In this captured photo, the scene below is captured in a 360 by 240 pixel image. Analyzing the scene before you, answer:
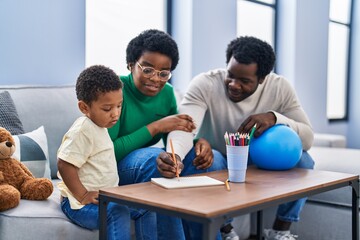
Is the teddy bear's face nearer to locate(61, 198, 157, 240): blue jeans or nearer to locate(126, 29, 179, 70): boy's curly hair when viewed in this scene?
locate(61, 198, 157, 240): blue jeans

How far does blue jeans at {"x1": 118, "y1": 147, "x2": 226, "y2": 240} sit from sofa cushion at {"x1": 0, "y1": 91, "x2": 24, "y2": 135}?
450 mm

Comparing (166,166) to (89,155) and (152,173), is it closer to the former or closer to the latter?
(152,173)

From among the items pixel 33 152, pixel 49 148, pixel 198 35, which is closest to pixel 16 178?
pixel 33 152

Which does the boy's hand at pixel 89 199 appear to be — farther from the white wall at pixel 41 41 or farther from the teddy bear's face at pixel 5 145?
the white wall at pixel 41 41

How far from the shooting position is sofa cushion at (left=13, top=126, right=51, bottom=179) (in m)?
1.73

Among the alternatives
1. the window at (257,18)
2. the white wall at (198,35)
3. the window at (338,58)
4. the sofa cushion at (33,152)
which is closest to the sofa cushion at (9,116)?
the sofa cushion at (33,152)

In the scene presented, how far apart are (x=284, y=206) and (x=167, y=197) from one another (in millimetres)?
965

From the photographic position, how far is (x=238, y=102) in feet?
7.09

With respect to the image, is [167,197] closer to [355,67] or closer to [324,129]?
[324,129]

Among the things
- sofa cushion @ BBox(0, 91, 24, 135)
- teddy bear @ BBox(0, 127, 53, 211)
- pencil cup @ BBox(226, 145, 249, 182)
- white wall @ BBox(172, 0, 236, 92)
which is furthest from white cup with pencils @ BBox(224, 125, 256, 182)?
white wall @ BBox(172, 0, 236, 92)

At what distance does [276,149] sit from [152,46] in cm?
61

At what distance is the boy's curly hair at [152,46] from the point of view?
1.80m

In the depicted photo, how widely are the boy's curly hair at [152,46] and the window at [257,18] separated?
2132 mm

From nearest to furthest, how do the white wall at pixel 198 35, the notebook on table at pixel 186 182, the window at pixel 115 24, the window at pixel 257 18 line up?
the notebook on table at pixel 186 182, the window at pixel 115 24, the white wall at pixel 198 35, the window at pixel 257 18
